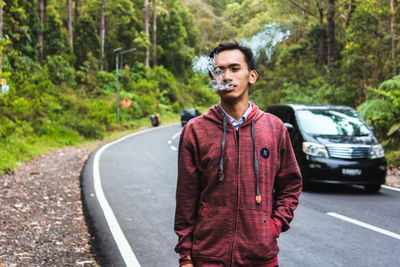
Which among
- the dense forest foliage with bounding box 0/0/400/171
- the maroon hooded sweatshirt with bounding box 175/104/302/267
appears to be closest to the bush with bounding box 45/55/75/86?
the dense forest foliage with bounding box 0/0/400/171

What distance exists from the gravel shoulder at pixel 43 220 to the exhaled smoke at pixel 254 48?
3255mm

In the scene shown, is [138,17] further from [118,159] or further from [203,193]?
[203,193]

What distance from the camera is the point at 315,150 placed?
9234mm

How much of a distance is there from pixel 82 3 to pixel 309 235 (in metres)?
57.6

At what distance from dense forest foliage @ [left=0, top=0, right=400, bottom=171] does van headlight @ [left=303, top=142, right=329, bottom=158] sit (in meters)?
2.85

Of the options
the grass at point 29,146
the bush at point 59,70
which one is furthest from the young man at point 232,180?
the bush at point 59,70

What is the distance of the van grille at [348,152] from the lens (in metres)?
9.10

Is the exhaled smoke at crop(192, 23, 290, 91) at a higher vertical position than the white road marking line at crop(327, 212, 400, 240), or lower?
higher

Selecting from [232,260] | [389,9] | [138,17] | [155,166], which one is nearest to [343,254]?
[232,260]

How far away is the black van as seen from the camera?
29.5ft

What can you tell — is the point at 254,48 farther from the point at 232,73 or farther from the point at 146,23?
the point at 146,23

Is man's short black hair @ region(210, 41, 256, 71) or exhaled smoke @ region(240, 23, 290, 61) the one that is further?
exhaled smoke @ region(240, 23, 290, 61)

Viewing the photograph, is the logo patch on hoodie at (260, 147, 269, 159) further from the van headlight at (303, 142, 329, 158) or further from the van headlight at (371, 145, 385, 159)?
the van headlight at (371, 145, 385, 159)

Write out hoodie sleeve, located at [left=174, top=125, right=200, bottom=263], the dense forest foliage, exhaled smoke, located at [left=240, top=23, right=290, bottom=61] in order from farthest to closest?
the dense forest foliage, exhaled smoke, located at [left=240, top=23, right=290, bottom=61], hoodie sleeve, located at [left=174, top=125, right=200, bottom=263]
